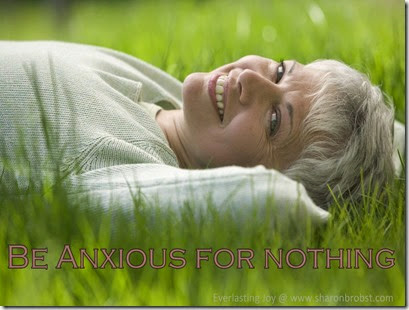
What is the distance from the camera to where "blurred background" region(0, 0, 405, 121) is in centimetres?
279

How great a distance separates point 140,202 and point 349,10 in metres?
2.37

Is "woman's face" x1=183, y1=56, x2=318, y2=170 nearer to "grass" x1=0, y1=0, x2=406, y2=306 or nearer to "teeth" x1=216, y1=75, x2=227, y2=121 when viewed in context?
"teeth" x1=216, y1=75, x2=227, y2=121

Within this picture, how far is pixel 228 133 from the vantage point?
1.91 m

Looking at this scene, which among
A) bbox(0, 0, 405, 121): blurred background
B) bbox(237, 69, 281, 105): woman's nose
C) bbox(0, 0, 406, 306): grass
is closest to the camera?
bbox(0, 0, 406, 306): grass

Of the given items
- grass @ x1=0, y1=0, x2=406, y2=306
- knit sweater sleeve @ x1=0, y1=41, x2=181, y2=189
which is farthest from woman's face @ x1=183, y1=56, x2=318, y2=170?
grass @ x1=0, y1=0, x2=406, y2=306

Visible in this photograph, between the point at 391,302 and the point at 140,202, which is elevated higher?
the point at 140,202

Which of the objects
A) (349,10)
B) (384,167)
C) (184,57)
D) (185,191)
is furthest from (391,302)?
(349,10)

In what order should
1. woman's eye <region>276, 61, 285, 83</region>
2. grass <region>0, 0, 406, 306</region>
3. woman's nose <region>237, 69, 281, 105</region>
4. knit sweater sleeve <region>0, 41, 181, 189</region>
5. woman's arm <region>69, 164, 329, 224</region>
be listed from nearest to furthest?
1. grass <region>0, 0, 406, 306</region>
2. woman's arm <region>69, 164, 329, 224</region>
3. knit sweater sleeve <region>0, 41, 181, 189</region>
4. woman's nose <region>237, 69, 281, 105</region>
5. woman's eye <region>276, 61, 285, 83</region>

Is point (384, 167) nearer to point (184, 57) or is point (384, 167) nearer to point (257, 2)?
point (184, 57)

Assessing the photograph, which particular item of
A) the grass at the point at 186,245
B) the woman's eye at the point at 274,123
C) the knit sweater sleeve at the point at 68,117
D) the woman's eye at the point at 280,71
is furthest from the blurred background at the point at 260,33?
the grass at the point at 186,245

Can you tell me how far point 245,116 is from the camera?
191cm

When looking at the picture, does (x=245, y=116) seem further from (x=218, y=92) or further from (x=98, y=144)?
(x=98, y=144)

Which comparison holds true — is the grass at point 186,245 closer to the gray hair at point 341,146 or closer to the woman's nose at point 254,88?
the gray hair at point 341,146

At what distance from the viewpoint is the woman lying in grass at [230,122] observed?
6.04ft
